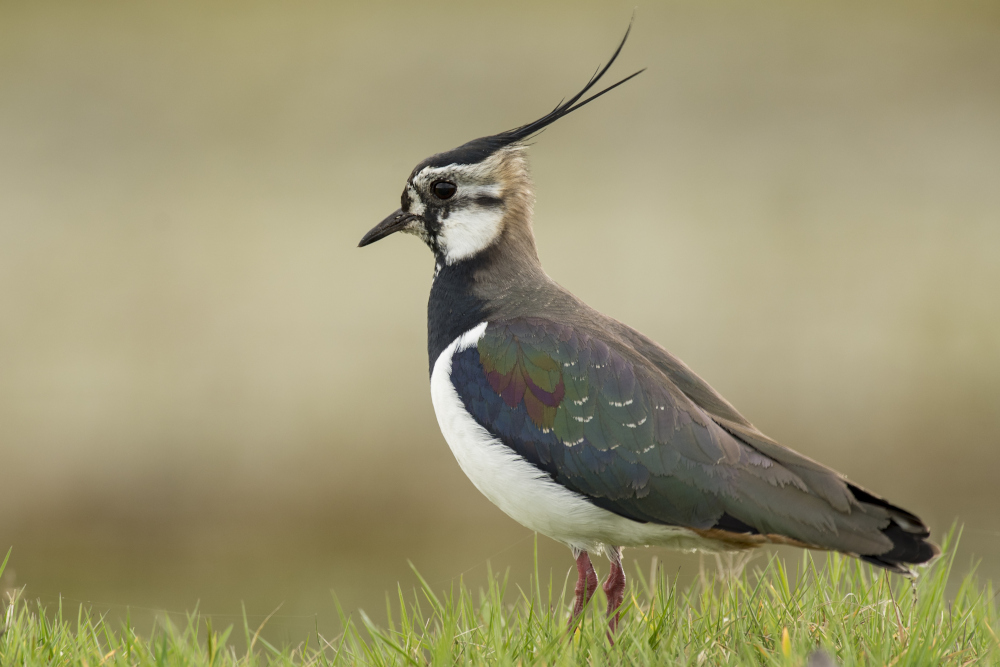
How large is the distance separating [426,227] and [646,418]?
60.2 inches

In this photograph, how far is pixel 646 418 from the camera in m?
3.93

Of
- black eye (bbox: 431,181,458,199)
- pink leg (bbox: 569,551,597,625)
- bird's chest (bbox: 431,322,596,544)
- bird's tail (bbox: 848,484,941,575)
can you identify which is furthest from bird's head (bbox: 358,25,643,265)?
→ bird's tail (bbox: 848,484,941,575)

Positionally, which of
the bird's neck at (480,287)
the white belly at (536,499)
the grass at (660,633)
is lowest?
the grass at (660,633)

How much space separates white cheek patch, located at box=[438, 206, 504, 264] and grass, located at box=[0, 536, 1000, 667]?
1.52 metres

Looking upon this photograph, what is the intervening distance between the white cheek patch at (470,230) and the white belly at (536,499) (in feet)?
2.43

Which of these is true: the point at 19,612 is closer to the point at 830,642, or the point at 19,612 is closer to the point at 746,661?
the point at 746,661

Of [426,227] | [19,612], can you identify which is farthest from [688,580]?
[19,612]

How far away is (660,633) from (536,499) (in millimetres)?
702

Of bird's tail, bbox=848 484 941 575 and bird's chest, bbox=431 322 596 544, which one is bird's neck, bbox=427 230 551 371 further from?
bird's tail, bbox=848 484 941 575

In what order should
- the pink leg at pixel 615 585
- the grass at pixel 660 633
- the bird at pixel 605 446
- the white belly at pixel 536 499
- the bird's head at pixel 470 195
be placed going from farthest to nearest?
the bird's head at pixel 470 195, the pink leg at pixel 615 585, the white belly at pixel 536 499, the bird at pixel 605 446, the grass at pixel 660 633

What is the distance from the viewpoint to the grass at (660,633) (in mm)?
3625

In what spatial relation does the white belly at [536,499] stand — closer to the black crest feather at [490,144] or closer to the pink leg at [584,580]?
the pink leg at [584,580]

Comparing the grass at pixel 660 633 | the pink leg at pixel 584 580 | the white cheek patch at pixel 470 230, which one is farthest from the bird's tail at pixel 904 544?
the white cheek patch at pixel 470 230

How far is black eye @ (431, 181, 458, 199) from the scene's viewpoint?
4.72 meters
